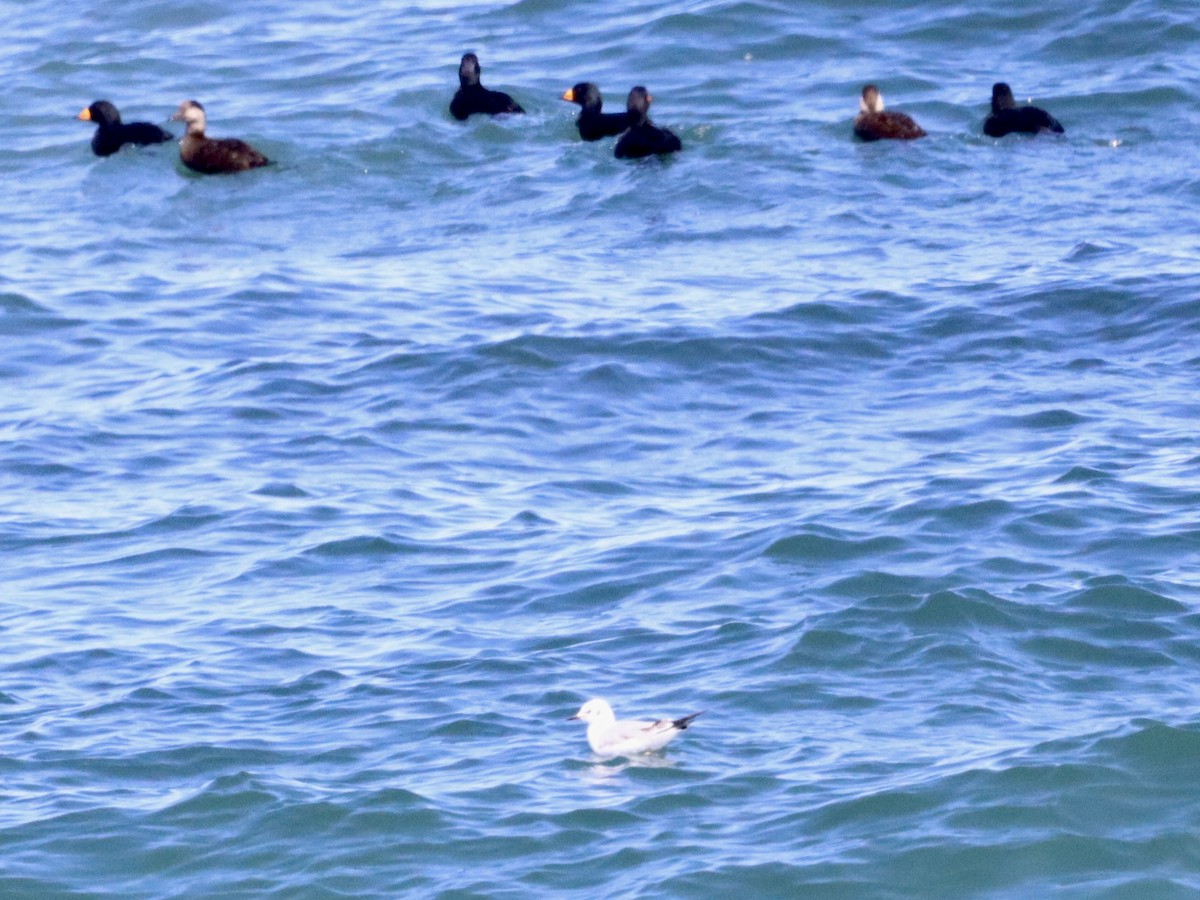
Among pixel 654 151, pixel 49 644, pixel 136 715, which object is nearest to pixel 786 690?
pixel 136 715

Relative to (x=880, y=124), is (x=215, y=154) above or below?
above

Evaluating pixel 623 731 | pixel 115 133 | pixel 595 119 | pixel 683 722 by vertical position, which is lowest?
pixel 683 722

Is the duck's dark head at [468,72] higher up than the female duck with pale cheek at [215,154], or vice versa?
the duck's dark head at [468,72]

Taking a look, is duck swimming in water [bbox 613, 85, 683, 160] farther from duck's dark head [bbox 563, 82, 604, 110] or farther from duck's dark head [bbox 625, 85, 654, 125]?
duck's dark head [bbox 563, 82, 604, 110]

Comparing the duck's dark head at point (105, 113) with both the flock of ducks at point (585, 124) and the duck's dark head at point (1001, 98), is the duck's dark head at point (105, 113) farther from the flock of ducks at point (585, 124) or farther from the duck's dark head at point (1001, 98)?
the duck's dark head at point (1001, 98)

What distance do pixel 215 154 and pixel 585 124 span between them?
3.30 m

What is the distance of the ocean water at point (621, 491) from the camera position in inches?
304

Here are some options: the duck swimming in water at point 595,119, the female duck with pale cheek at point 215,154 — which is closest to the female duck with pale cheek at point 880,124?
Answer: the duck swimming in water at point 595,119

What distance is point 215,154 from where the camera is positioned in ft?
59.1

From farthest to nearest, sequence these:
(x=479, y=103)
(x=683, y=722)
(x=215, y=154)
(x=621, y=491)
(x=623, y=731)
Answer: (x=479, y=103) < (x=215, y=154) < (x=621, y=491) < (x=683, y=722) < (x=623, y=731)

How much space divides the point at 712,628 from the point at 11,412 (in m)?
5.59

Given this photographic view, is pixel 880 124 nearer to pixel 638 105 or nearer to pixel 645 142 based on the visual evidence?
pixel 645 142

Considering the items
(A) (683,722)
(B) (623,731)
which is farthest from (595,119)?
→ (B) (623,731)

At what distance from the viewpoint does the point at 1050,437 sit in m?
11.4
